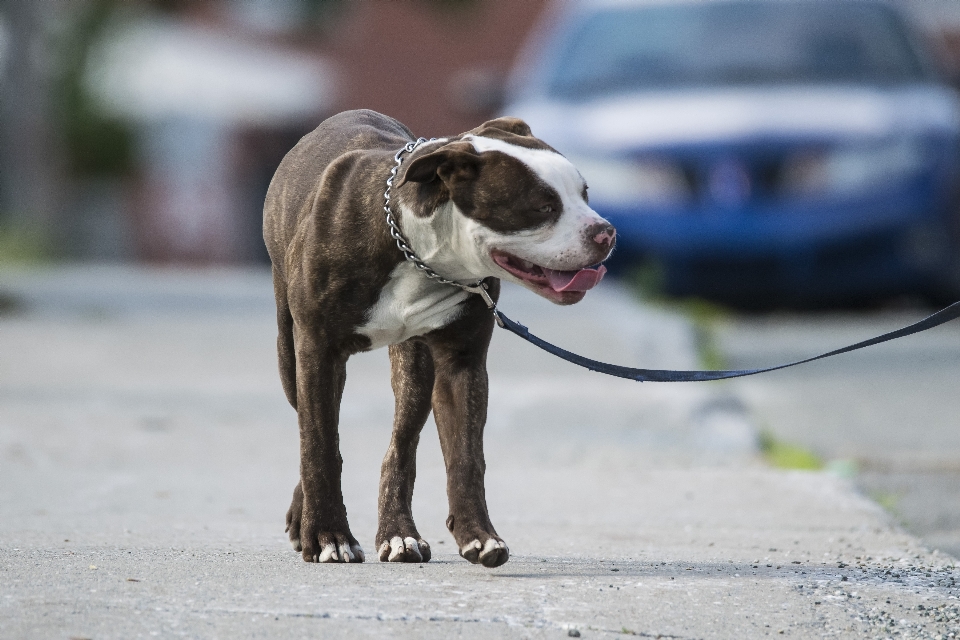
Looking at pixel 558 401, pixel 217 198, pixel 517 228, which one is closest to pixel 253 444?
pixel 558 401

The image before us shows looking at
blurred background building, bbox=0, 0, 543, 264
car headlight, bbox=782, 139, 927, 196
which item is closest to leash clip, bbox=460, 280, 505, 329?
car headlight, bbox=782, 139, 927, 196

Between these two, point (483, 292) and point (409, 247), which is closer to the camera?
point (409, 247)

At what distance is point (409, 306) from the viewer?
3.85m

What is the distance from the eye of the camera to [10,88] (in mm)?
18031

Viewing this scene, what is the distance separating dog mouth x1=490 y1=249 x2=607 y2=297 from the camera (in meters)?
3.65

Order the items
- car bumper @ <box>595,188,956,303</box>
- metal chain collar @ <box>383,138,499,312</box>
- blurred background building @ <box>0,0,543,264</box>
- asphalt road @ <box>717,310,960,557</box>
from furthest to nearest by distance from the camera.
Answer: blurred background building @ <box>0,0,543,264</box> → car bumper @ <box>595,188,956,303</box> → asphalt road @ <box>717,310,960,557</box> → metal chain collar @ <box>383,138,499,312</box>

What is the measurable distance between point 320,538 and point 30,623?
961mm

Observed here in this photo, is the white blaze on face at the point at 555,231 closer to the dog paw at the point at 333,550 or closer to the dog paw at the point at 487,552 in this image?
the dog paw at the point at 487,552

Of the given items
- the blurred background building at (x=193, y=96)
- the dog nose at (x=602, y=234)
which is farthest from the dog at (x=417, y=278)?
the blurred background building at (x=193, y=96)

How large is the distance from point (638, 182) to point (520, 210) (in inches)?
244

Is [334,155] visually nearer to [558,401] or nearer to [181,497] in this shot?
[181,497]

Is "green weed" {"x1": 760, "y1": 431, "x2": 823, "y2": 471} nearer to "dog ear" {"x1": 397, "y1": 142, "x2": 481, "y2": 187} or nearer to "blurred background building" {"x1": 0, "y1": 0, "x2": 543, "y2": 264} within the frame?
"dog ear" {"x1": 397, "y1": 142, "x2": 481, "y2": 187}

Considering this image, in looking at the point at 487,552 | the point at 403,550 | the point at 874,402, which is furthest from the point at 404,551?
the point at 874,402

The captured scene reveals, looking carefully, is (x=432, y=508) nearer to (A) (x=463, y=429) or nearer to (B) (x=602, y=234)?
(A) (x=463, y=429)
